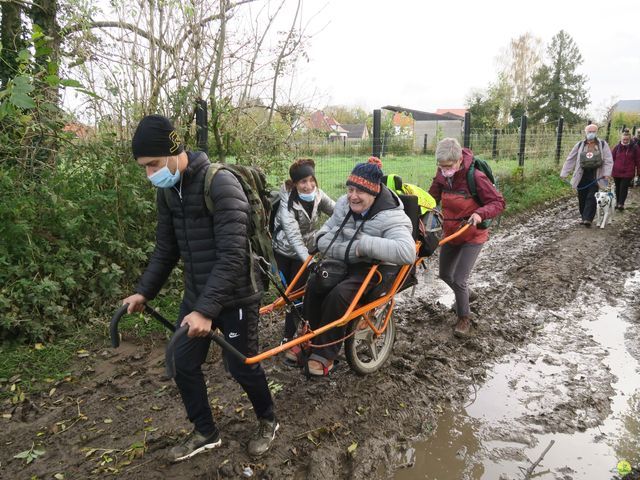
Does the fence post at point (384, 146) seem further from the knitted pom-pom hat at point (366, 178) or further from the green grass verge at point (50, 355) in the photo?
the knitted pom-pom hat at point (366, 178)

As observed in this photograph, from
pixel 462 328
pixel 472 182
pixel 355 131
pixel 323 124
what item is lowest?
pixel 462 328

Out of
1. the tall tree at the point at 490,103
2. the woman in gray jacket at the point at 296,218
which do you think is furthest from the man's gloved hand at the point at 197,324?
the tall tree at the point at 490,103

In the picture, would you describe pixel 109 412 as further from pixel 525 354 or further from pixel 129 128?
pixel 525 354

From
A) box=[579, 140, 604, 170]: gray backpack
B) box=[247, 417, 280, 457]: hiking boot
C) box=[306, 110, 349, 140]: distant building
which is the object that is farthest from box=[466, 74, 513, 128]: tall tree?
box=[247, 417, 280, 457]: hiking boot

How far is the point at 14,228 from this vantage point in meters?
4.44

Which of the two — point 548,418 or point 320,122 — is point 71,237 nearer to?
point 320,122

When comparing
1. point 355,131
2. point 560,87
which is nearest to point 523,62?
point 560,87

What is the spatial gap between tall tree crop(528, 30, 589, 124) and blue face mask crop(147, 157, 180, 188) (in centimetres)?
4956

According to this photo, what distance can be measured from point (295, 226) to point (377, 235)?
0.95m

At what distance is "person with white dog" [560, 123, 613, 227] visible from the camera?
955 centimetres

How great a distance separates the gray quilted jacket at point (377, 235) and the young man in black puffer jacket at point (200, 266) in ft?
3.24

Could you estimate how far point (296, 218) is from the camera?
439 cm

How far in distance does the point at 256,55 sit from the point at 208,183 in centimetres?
446

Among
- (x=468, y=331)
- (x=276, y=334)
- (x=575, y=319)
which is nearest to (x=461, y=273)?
(x=468, y=331)
